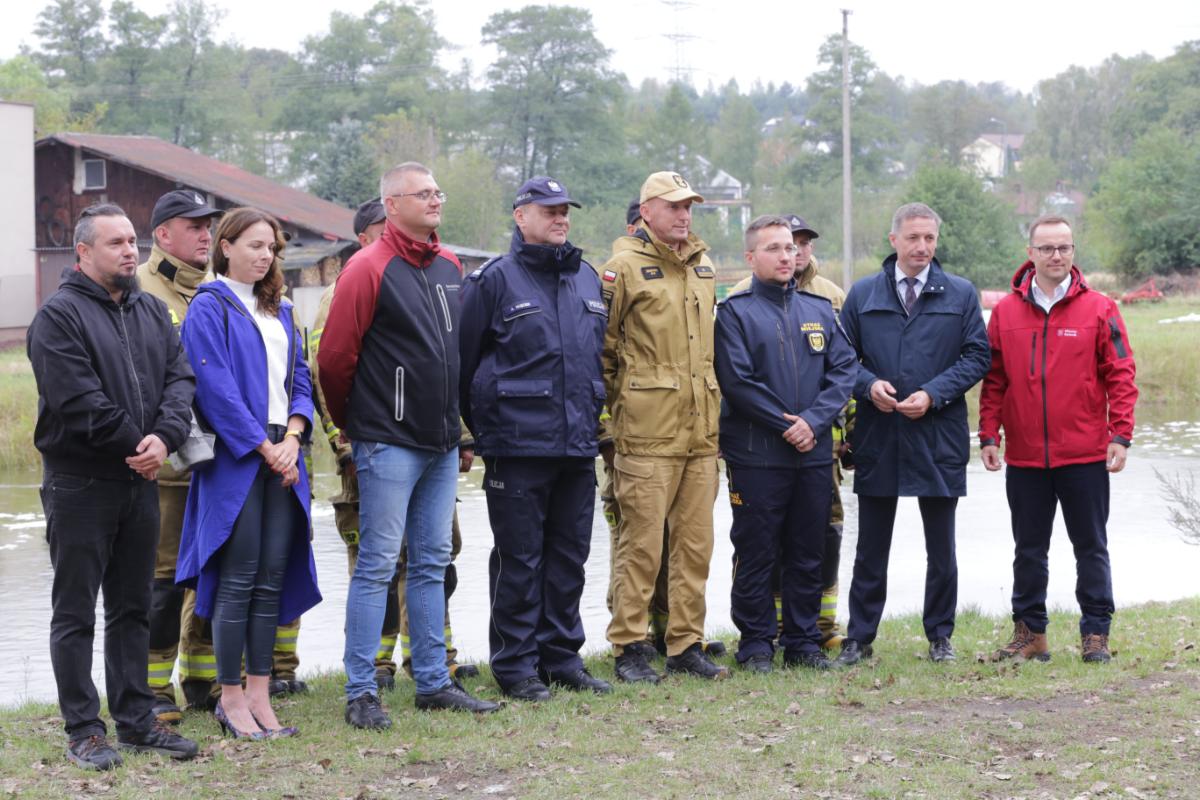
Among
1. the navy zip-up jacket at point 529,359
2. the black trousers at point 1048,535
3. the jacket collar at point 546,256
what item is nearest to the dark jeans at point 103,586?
the navy zip-up jacket at point 529,359

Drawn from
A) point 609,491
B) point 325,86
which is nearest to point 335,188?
point 325,86

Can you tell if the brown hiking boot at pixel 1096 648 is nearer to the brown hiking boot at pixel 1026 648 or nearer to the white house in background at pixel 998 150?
the brown hiking boot at pixel 1026 648

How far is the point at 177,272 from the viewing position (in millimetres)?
6027

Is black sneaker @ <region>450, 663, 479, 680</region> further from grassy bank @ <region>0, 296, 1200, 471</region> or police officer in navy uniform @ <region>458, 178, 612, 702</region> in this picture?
grassy bank @ <region>0, 296, 1200, 471</region>

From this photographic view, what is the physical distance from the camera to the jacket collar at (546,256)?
618 centimetres

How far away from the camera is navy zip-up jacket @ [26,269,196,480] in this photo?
195 inches

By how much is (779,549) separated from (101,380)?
10.7 feet

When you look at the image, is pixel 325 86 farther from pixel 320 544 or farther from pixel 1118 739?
pixel 1118 739

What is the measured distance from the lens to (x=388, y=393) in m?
5.64

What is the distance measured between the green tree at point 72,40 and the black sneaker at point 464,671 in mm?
69153

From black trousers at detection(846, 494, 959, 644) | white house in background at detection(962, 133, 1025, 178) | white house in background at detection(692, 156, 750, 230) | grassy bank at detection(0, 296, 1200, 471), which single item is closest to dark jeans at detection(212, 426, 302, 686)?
black trousers at detection(846, 494, 959, 644)

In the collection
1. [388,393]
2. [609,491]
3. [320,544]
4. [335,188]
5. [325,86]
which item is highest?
[325,86]

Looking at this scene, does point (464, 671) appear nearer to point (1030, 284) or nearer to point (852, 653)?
point (852, 653)

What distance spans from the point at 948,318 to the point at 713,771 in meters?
2.74
